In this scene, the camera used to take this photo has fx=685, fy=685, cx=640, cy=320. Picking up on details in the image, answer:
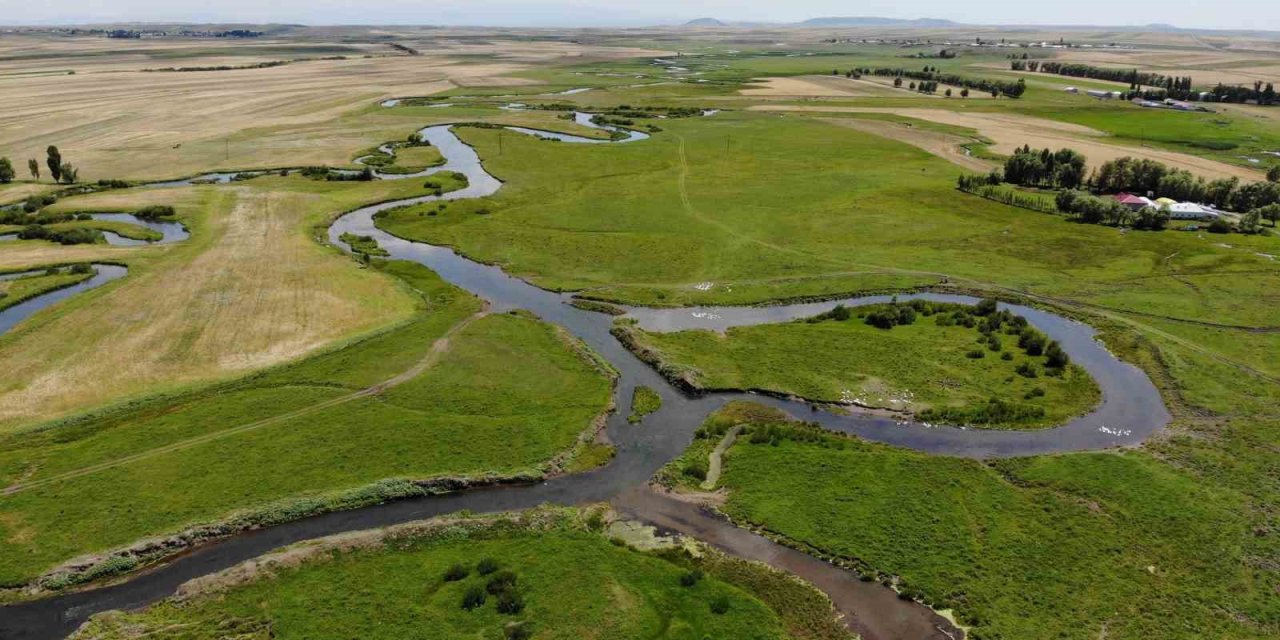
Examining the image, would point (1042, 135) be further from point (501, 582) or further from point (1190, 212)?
point (501, 582)

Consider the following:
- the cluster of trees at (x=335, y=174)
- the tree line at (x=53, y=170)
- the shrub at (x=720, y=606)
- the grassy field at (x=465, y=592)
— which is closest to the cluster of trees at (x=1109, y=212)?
the grassy field at (x=465, y=592)

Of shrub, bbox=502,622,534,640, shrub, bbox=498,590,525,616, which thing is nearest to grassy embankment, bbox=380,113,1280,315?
shrub, bbox=498,590,525,616

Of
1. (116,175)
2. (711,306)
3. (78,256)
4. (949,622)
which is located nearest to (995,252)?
(711,306)

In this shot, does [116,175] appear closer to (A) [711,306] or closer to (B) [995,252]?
(A) [711,306]

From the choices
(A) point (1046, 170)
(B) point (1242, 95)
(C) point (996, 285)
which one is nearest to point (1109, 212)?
(A) point (1046, 170)

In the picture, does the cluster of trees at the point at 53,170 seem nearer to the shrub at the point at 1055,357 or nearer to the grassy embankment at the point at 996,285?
the grassy embankment at the point at 996,285
